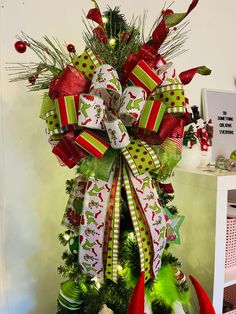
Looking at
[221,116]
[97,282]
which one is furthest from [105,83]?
[221,116]

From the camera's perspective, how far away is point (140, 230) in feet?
1.85

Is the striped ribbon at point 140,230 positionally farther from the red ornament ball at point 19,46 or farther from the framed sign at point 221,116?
the framed sign at point 221,116

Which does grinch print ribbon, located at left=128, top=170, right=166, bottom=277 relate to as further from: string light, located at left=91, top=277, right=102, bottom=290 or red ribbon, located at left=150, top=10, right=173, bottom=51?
red ribbon, located at left=150, top=10, right=173, bottom=51

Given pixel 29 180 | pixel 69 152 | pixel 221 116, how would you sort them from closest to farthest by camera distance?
pixel 69 152 → pixel 29 180 → pixel 221 116

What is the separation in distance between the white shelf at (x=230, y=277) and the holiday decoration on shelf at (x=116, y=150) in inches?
12.5

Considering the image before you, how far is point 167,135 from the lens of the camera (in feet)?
1.91

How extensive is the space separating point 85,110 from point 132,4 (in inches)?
26.4

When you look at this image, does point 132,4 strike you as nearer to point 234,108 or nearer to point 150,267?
point 234,108

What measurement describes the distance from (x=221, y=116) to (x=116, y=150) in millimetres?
796

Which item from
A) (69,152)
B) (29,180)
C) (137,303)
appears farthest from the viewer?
(29,180)

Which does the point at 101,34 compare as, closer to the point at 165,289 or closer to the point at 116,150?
the point at 116,150

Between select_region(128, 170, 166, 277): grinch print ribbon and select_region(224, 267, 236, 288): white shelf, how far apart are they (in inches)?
16.5

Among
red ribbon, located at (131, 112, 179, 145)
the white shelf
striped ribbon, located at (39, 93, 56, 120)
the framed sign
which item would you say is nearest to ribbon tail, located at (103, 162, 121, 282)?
red ribbon, located at (131, 112, 179, 145)

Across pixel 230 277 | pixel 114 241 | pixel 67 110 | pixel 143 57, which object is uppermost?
pixel 143 57
